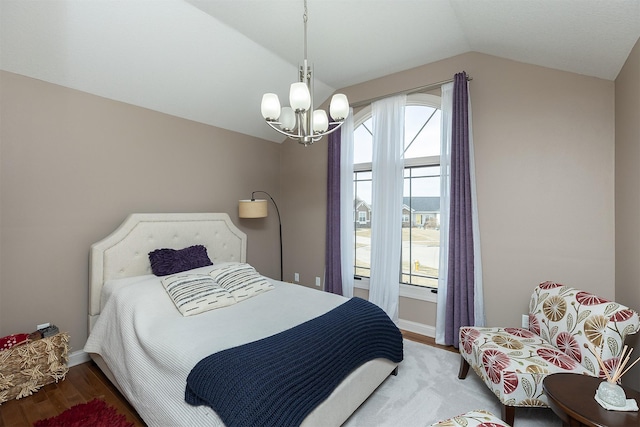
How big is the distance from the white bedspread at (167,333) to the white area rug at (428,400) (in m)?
0.75

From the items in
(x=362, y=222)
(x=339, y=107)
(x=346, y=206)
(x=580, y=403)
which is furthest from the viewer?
(x=362, y=222)

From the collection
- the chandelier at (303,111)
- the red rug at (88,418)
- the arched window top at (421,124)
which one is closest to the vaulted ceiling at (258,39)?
the arched window top at (421,124)

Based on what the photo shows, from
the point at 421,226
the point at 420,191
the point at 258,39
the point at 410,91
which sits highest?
the point at 258,39

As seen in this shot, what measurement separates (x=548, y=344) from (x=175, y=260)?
3.25 m

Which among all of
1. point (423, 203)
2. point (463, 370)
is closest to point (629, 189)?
point (423, 203)

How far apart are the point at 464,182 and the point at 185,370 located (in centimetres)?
279

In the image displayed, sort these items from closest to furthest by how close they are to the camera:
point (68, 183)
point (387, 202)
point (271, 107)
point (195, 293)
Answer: point (271, 107)
point (195, 293)
point (68, 183)
point (387, 202)

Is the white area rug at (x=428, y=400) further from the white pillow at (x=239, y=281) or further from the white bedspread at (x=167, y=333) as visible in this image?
the white pillow at (x=239, y=281)

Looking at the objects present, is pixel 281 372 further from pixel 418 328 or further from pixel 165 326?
pixel 418 328

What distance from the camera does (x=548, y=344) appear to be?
2012mm

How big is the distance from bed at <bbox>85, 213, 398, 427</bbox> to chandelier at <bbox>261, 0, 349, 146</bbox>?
4.46 ft

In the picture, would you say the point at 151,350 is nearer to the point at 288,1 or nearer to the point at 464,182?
the point at 288,1

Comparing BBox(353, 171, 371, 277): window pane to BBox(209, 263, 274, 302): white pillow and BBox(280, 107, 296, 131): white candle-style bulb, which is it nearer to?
BBox(209, 263, 274, 302): white pillow

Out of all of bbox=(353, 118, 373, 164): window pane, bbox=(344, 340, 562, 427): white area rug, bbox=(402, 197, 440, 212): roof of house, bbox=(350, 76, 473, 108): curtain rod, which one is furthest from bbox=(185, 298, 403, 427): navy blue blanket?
bbox=(350, 76, 473, 108): curtain rod
